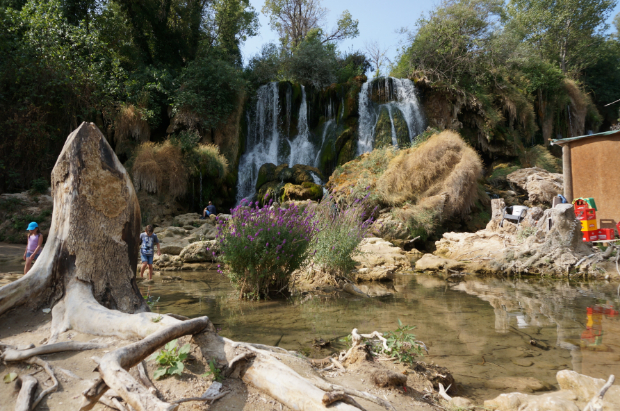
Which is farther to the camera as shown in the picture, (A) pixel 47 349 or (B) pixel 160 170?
(B) pixel 160 170

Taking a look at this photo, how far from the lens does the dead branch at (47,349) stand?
8.25 feet

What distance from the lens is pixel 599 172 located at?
13.5m

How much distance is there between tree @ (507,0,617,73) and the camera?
1121 inches

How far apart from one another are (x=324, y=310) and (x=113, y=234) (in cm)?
331

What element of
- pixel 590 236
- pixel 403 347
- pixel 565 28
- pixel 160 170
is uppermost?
pixel 565 28

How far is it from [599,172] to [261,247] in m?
12.8

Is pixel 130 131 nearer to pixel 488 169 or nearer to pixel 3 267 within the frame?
pixel 3 267

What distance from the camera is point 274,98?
21094mm

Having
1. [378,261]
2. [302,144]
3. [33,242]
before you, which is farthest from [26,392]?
[302,144]

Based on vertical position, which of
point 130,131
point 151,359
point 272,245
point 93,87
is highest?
point 93,87

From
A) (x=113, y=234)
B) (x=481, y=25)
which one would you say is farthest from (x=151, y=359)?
(x=481, y=25)

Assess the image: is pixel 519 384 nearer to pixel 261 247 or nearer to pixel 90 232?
pixel 90 232

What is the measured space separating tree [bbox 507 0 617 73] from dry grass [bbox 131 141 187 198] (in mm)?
25970

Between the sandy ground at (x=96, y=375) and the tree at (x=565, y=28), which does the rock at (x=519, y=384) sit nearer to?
the sandy ground at (x=96, y=375)
